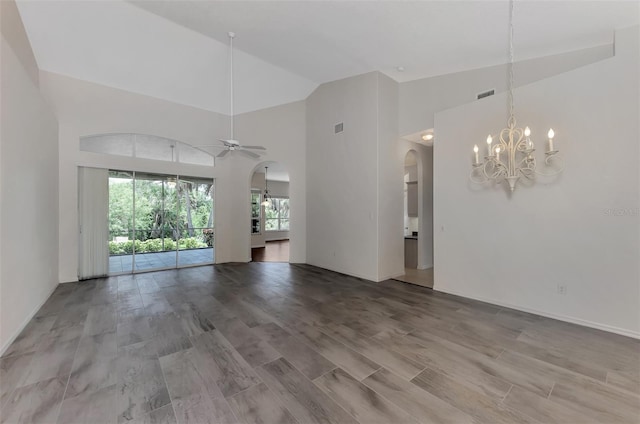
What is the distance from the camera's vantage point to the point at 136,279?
545cm

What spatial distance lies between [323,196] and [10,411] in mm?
5482

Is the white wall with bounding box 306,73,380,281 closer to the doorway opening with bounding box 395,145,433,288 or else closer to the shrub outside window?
the doorway opening with bounding box 395,145,433,288

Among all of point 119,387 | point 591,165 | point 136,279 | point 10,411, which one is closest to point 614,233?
point 591,165

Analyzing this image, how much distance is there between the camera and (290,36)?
13.6 ft

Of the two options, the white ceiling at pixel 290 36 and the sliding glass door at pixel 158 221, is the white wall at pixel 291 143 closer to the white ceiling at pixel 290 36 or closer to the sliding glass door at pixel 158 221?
the white ceiling at pixel 290 36

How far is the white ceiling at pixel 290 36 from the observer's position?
3.18m

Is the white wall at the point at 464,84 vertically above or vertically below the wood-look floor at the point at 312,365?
above

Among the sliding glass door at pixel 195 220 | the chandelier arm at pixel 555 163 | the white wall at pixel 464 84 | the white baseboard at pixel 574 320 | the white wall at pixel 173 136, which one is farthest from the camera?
the sliding glass door at pixel 195 220

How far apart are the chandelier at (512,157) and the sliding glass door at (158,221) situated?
647 centimetres

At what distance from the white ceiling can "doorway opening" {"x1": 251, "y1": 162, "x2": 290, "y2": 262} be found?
5.44m

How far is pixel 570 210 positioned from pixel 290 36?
474cm

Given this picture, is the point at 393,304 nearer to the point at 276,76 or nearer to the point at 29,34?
the point at 276,76

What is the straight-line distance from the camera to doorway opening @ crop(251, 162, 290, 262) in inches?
431

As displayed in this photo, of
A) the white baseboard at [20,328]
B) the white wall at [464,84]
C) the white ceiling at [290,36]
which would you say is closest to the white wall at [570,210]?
the white wall at [464,84]
